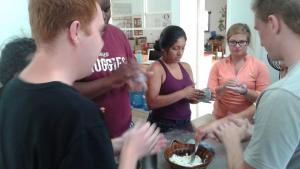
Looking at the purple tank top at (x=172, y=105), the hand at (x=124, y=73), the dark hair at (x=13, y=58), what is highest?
the dark hair at (x=13, y=58)

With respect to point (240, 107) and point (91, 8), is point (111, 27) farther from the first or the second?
point (240, 107)

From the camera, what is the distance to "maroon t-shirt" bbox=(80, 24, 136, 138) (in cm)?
142

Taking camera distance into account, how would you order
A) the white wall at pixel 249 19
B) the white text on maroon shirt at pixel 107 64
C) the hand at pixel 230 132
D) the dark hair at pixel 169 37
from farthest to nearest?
1. the white wall at pixel 249 19
2. the dark hair at pixel 169 37
3. the white text on maroon shirt at pixel 107 64
4. the hand at pixel 230 132

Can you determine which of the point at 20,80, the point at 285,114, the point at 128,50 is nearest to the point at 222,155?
the point at 285,114

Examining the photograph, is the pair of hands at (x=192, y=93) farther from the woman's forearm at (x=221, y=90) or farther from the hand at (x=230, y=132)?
the hand at (x=230, y=132)

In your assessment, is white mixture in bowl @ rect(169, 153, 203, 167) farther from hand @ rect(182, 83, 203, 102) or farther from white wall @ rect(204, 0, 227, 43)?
white wall @ rect(204, 0, 227, 43)

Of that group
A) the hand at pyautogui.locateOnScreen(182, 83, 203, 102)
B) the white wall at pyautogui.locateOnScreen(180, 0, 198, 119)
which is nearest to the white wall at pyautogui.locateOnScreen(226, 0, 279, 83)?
the white wall at pyautogui.locateOnScreen(180, 0, 198, 119)

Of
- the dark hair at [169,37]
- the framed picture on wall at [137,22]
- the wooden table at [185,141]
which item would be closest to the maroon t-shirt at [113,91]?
the wooden table at [185,141]

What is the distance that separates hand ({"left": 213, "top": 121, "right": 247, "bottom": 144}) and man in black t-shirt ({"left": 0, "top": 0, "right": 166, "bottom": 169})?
0.68 m

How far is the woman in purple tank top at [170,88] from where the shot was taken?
1.84 meters

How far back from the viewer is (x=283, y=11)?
33.4 inches

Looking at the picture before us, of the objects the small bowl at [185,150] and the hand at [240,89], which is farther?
the hand at [240,89]

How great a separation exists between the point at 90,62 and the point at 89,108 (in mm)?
176

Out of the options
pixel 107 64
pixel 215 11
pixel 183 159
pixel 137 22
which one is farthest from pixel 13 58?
pixel 215 11
